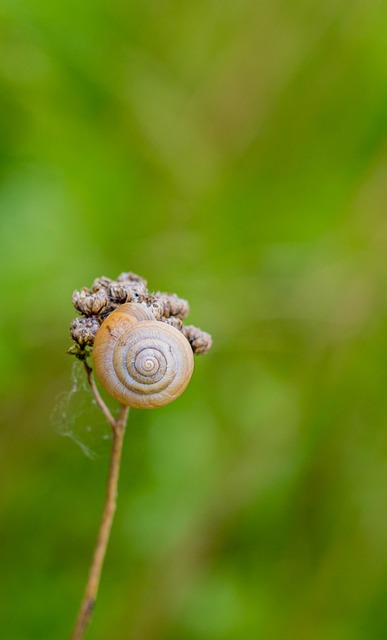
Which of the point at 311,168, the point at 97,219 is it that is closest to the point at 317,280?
the point at 311,168

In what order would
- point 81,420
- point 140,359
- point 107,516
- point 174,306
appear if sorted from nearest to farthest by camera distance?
point 140,359, point 107,516, point 174,306, point 81,420

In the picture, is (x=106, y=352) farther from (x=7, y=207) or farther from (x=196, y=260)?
(x=196, y=260)

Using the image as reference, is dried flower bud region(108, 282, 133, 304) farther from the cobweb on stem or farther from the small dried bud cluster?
the cobweb on stem

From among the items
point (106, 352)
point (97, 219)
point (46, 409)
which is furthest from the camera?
point (97, 219)

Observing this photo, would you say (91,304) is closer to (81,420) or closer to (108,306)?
(108,306)

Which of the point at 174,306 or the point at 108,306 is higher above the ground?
the point at 174,306

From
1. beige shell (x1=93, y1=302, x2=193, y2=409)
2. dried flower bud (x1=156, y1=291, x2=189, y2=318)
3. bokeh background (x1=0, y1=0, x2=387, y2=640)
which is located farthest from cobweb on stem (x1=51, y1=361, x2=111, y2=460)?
beige shell (x1=93, y1=302, x2=193, y2=409)

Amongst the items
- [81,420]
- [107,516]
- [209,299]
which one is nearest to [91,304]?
[107,516]
